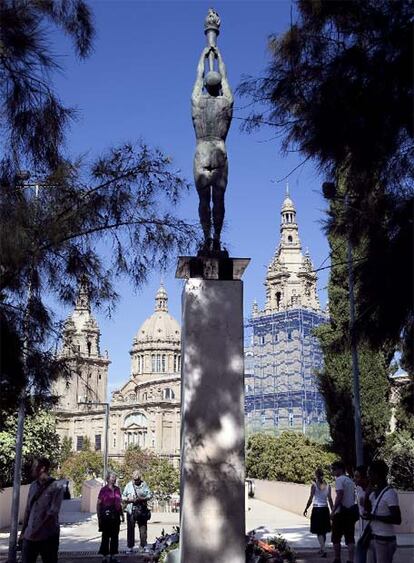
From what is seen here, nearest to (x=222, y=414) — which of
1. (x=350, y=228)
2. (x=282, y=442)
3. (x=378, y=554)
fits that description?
(x=378, y=554)

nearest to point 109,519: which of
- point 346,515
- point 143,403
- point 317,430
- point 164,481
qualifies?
point 346,515

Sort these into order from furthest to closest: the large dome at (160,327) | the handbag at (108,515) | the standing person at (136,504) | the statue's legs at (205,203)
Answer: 1. the large dome at (160,327)
2. the standing person at (136,504)
3. the handbag at (108,515)
4. the statue's legs at (205,203)

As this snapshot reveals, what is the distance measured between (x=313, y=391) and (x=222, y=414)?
189 ft

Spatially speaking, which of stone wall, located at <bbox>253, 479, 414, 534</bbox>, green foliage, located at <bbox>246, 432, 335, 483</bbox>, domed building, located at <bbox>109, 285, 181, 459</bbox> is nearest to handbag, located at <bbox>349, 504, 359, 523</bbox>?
stone wall, located at <bbox>253, 479, 414, 534</bbox>

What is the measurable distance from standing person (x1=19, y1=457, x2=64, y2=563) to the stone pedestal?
1556 millimetres

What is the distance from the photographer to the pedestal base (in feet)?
20.7

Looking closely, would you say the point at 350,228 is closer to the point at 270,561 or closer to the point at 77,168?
the point at 77,168

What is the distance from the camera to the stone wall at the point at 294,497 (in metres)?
15.3

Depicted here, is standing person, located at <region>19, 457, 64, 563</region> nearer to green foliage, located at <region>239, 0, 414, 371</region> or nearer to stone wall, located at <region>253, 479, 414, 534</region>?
green foliage, located at <region>239, 0, 414, 371</region>

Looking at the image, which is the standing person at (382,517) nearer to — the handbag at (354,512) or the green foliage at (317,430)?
the handbag at (354,512)

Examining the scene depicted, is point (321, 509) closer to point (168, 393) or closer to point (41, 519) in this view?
point (41, 519)

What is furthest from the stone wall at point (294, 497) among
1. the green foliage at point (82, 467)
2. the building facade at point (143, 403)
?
the building facade at point (143, 403)

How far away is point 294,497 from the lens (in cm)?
2238

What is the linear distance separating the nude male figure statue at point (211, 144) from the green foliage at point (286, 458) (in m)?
21.5
